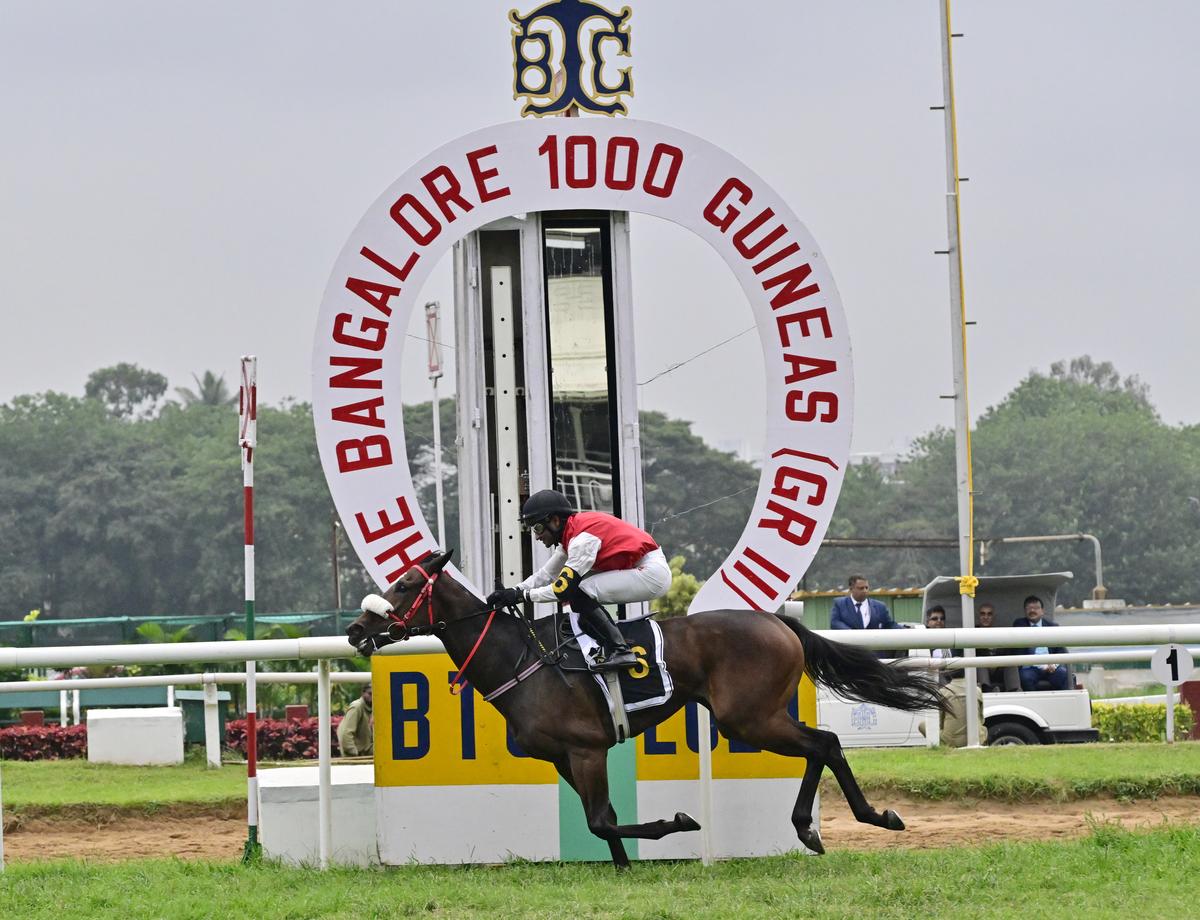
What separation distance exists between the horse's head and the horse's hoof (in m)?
1.76

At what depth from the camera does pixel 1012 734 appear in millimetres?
14070

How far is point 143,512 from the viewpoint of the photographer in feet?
189

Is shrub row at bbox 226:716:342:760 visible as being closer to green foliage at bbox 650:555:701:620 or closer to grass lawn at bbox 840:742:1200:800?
grass lawn at bbox 840:742:1200:800

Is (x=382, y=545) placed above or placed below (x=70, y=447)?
below

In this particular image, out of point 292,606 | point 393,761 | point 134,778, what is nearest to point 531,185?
point 393,761

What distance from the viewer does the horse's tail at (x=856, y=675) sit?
7.27m

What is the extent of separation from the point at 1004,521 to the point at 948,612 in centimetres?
4464

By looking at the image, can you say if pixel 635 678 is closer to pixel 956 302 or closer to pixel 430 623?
pixel 430 623

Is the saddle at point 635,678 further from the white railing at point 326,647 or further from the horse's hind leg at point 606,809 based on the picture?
the white railing at point 326,647

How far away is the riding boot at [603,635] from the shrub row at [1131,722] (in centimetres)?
927

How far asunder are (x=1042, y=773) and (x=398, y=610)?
192 inches

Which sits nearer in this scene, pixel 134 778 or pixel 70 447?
pixel 134 778

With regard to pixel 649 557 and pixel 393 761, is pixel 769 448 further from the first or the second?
pixel 393 761

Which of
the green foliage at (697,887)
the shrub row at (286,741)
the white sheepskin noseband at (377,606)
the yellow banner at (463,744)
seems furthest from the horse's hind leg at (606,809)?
the shrub row at (286,741)
